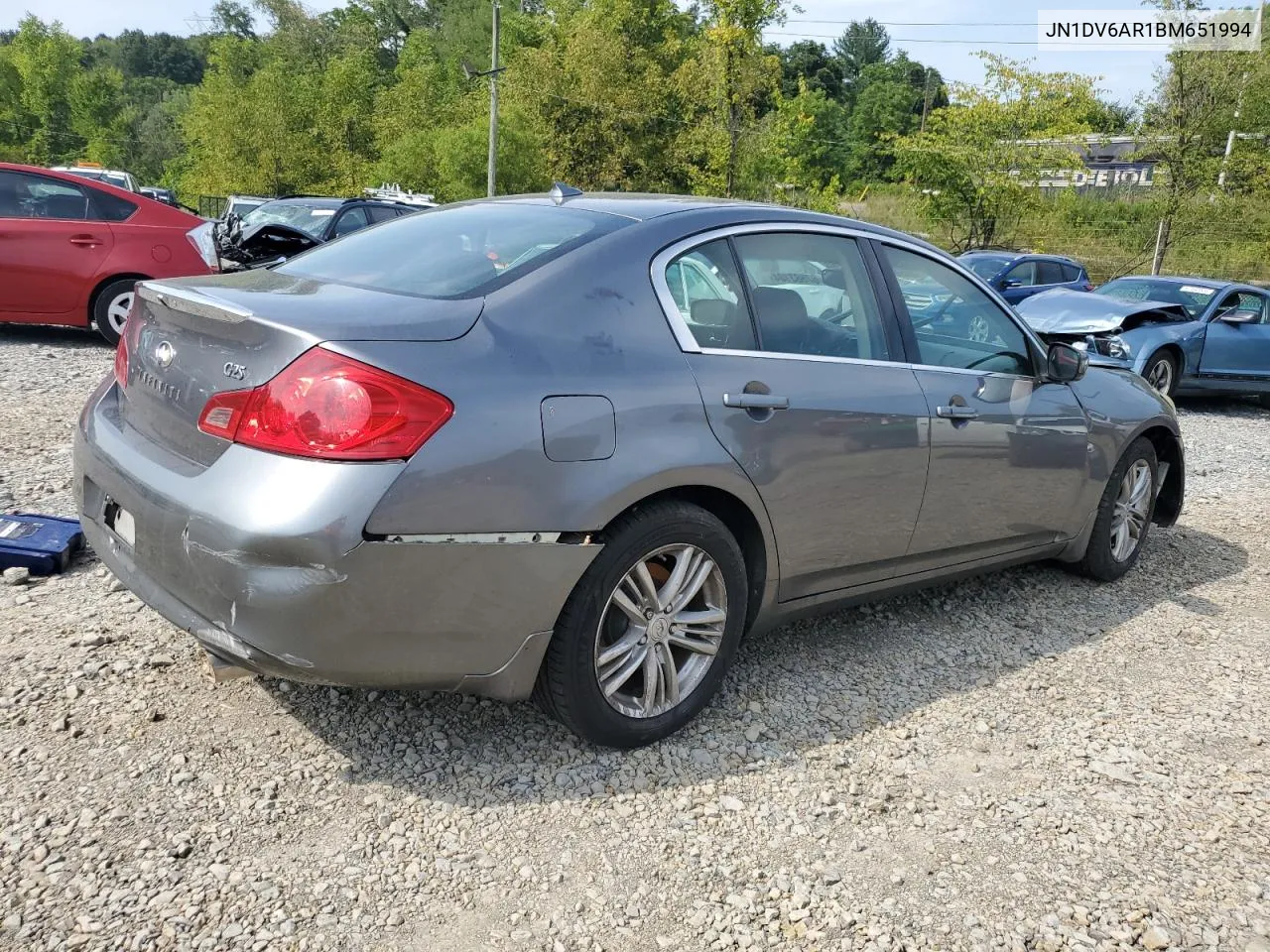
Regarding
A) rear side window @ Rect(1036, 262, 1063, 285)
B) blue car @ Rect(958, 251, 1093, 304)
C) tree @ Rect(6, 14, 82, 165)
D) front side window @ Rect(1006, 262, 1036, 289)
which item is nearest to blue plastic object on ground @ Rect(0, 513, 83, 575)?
blue car @ Rect(958, 251, 1093, 304)

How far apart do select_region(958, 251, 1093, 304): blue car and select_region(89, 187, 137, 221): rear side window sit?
11082 mm

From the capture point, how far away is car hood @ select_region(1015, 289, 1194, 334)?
10898 millimetres

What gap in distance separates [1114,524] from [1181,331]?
7232 millimetres

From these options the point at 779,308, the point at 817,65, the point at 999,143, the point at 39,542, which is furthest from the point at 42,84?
the point at 817,65

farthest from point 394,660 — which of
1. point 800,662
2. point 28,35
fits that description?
point 28,35

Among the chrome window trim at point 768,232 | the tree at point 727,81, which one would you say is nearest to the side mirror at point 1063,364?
the chrome window trim at point 768,232

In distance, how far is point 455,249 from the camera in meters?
3.27

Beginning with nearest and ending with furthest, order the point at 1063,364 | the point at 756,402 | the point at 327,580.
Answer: the point at 327,580 < the point at 756,402 < the point at 1063,364

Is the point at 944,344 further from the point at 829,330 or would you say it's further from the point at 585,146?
the point at 585,146

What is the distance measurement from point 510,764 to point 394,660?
63 centimetres

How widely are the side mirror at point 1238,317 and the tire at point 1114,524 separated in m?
7.23

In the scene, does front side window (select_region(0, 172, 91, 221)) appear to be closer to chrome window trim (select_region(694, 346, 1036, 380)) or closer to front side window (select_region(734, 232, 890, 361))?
front side window (select_region(734, 232, 890, 361))

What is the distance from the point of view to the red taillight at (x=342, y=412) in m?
2.47

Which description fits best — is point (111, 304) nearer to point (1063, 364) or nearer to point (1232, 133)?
point (1063, 364)
